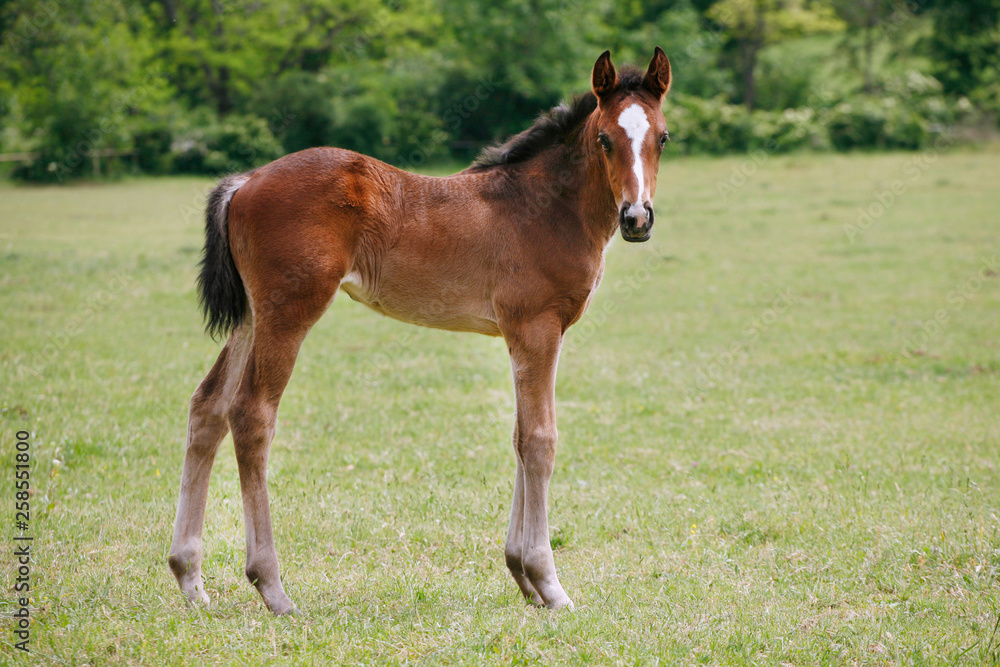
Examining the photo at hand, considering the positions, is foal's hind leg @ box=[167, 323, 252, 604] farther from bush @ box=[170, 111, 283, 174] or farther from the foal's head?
bush @ box=[170, 111, 283, 174]

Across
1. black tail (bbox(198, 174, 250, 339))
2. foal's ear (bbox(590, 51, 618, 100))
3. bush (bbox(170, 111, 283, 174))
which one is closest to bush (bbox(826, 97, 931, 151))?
bush (bbox(170, 111, 283, 174))

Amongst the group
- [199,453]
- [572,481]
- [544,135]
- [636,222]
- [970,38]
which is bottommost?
[572,481]

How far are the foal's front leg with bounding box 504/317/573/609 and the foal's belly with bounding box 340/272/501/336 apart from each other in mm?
220

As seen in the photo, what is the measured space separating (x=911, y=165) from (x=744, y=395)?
70.6 feet

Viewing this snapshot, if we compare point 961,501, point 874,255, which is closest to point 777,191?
point 874,255

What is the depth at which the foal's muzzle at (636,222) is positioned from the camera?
12.0 ft

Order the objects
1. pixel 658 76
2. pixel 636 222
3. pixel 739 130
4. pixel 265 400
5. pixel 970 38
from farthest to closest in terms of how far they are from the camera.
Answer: pixel 970 38 → pixel 739 130 → pixel 658 76 → pixel 265 400 → pixel 636 222

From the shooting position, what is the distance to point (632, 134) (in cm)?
386

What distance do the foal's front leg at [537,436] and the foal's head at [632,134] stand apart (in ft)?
2.27

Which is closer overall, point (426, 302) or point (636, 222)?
point (636, 222)

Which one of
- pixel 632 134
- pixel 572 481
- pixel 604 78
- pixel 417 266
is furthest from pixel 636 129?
pixel 572 481

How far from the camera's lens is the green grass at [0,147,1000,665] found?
370 centimetres

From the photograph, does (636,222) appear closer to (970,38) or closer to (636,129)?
(636,129)

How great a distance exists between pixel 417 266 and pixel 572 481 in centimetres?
283
